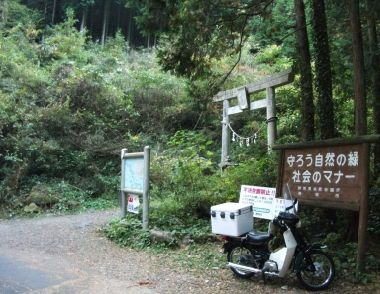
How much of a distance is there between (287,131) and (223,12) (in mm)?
4756

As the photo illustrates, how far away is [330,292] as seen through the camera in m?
5.21

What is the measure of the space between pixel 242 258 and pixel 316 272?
39.3 inches

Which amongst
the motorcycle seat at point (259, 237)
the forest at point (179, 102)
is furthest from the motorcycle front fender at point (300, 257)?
the forest at point (179, 102)

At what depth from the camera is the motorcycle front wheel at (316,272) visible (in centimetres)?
533

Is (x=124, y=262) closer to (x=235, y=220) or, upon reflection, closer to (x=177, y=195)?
(x=235, y=220)

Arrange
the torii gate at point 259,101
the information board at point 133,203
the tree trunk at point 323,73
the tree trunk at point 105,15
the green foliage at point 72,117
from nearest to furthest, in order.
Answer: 1. the tree trunk at point 323,73
2. the information board at point 133,203
3. the torii gate at point 259,101
4. the green foliage at point 72,117
5. the tree trunk at point 105,15

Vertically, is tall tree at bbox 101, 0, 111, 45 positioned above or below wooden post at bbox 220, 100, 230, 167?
above

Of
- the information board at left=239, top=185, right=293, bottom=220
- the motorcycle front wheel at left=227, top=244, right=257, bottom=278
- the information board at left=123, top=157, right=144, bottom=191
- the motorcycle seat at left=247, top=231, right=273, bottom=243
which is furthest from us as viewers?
the information board at left=123, top=157, right=144, bottom=191

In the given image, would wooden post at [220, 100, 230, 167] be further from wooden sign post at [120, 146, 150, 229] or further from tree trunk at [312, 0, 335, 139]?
tree trunk at [312, 0, 335, 139]

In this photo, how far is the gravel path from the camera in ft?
18.1

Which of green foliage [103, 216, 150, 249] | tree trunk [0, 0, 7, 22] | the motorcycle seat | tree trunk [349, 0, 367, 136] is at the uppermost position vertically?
tree trunk [0, 0, 7, 22]

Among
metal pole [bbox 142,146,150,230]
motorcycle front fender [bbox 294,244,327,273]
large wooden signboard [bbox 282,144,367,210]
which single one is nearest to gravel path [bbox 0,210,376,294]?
motorcycle front fender [bbox 294,244,327,273]

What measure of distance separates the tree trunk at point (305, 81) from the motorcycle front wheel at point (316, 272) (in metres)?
2.88

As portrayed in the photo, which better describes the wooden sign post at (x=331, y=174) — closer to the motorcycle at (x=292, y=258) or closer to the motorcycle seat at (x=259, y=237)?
the motorcycle at (x=292, y=258)
